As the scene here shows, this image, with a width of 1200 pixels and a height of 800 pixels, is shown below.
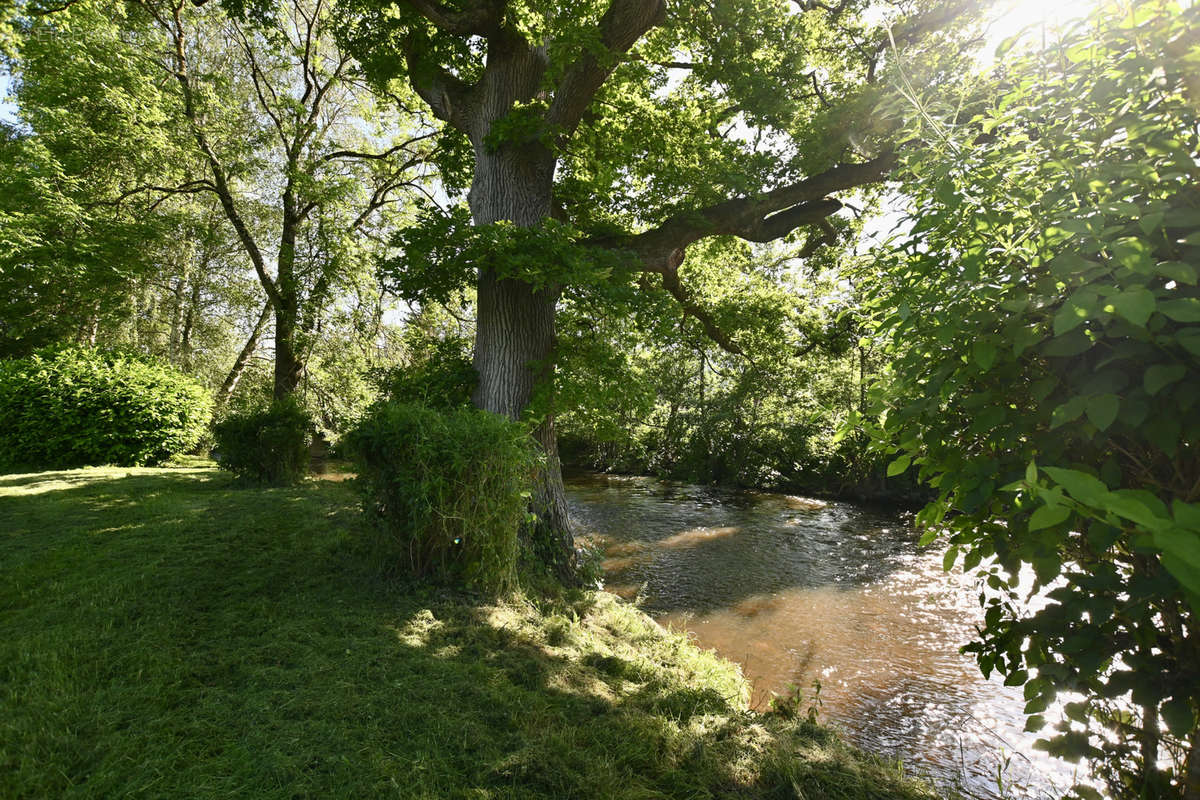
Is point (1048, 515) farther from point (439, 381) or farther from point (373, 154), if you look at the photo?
point (373, 154)

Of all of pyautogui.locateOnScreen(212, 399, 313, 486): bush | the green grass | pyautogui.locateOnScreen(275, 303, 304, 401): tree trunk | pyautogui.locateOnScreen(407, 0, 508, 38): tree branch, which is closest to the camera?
the green grass

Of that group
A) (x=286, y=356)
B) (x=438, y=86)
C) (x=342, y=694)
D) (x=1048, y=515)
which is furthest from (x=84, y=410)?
(x=1048, y=515)

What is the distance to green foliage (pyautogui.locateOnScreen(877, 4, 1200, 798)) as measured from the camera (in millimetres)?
1251

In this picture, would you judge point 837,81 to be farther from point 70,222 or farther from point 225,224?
point 225,224

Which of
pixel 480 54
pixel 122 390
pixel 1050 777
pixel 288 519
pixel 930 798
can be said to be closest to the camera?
pixel 930 798

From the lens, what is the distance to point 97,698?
2609mm

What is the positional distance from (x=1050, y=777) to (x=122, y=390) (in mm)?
14807

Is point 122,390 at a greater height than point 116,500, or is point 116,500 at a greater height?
point 122,390

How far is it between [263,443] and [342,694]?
25.7 feet

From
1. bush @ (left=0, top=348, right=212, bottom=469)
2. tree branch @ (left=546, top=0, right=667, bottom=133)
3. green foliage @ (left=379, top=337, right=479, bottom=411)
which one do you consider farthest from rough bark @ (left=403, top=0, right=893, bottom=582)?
bush @ (left=0, top=348, right=212, bottom=469)

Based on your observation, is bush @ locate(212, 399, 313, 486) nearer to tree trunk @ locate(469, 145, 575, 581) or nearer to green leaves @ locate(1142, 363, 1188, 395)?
tree trunk @ locate(469, 145, 575, 581)

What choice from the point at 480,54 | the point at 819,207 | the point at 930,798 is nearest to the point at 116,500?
the point at 480,54

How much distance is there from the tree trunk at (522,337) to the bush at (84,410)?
378 inches

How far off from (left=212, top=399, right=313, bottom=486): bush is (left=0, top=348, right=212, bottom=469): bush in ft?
10.8
